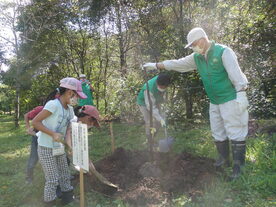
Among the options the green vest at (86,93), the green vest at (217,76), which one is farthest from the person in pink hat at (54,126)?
the green vest at (86,93)

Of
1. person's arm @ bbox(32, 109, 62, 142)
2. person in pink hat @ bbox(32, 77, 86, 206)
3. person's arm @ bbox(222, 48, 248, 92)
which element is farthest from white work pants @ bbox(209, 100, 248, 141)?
person's arm @ bbox(32, 109, 62, 142)

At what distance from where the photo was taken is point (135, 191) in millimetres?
3189

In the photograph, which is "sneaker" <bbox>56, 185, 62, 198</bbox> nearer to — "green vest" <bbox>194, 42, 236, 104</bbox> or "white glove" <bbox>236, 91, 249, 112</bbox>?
"green vest" <bbox>194, 42, 236, 104</bbox>

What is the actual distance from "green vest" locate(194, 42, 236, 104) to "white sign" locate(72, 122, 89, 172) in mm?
1914

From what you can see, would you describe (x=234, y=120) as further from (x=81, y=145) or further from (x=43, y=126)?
(x=43, y=126)

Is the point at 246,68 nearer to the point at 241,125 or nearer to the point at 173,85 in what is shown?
the point at 173,85

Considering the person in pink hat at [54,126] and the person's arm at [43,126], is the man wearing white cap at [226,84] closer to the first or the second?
the person in pink hat at [54,126]

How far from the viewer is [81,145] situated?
2.49 m

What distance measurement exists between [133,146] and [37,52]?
8710 mm

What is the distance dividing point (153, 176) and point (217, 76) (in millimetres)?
1656

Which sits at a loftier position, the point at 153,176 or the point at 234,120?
the point at 234,120

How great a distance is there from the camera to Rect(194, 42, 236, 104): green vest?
339 cm

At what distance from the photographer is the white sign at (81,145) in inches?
96.6

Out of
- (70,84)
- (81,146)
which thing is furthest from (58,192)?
(70,84)
